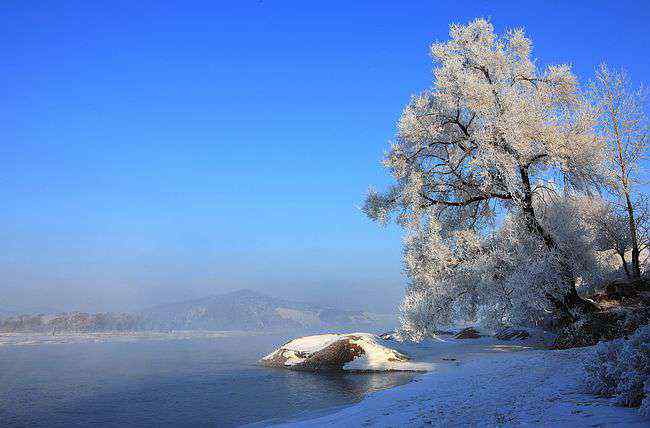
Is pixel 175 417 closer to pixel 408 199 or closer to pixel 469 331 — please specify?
pixel 408 199

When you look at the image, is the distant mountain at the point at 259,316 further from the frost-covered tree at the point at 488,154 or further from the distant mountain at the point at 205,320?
the frost-covered tree at the point at 488,154

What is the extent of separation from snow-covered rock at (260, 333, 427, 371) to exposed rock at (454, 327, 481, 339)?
28.6 ft

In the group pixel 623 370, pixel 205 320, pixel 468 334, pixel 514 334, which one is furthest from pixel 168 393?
pixel 205 320

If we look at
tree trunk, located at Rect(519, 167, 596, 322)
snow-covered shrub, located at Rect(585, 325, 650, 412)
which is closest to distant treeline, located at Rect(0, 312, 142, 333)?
tree trunk, located at Rect(519, 167, 596, 322)

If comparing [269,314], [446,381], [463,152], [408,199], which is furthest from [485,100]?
[269,314]

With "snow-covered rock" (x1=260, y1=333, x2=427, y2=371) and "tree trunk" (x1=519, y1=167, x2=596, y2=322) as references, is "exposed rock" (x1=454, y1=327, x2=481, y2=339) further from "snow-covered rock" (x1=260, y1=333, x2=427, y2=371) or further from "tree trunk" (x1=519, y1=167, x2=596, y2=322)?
"tree trunk" (x1=519, y1=167, x2=596, y2=322)

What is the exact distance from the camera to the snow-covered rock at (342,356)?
Result: 23.3m

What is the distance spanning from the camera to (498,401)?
389 inches

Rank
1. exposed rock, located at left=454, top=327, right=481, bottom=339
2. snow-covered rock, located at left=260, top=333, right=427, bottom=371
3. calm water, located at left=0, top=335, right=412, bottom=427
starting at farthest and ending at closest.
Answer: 1. exposed rock, located at left=454, top=327, right=481, bottom=339
2. snow-covered rock, located at left=260, top=333, right=427, bottom=371
3. calm water, located at left=0, top=335, right=412, bottom=427

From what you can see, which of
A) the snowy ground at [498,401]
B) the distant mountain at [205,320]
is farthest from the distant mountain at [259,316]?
the snowy ground at [498,401]

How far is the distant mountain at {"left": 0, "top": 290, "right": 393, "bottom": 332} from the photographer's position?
113m

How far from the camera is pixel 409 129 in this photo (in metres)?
23.0

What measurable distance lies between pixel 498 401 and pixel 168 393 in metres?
13.7

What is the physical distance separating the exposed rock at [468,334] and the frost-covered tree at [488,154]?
11605 mm
